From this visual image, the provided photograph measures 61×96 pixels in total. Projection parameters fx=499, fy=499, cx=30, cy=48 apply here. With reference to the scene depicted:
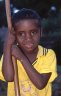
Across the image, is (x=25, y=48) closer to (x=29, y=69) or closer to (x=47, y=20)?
(x=29, y=69)

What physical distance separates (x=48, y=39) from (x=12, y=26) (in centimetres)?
321

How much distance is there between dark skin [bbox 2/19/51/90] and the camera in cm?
292

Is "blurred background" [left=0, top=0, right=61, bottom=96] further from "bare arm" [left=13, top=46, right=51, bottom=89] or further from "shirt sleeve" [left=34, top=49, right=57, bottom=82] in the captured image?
"bare arm" [left=13, top=46, right=51, bottom=89]

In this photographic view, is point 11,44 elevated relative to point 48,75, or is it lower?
elevated

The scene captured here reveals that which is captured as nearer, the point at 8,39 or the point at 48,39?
the point at 8,39

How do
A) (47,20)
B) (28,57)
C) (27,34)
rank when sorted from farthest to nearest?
1. (47,20)
2. (28,57)
3. (27,34)

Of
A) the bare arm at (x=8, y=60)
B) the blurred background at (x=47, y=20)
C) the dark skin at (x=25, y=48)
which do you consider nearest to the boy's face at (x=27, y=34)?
the dark skin at (x=25, y=48)

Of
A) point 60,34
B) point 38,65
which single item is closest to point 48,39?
point 60,34

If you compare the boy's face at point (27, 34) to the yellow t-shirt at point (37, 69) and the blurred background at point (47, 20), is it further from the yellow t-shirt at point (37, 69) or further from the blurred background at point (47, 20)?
the blurred background at point (47, 20)

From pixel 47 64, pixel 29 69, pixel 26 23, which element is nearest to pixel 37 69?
pixel 47 64

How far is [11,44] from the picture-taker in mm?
2861

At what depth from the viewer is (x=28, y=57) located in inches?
124

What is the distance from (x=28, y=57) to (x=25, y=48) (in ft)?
0.59

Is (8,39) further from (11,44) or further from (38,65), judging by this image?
(38,65)
